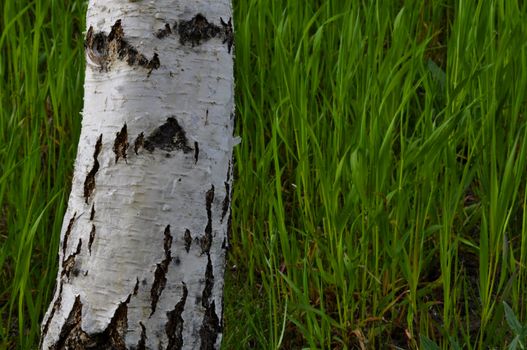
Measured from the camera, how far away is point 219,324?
147 cm

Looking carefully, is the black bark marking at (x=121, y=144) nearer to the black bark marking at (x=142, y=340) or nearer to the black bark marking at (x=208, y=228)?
the black bark marking at (x=208, y=228)

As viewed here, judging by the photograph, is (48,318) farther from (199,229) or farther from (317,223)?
(317,223)

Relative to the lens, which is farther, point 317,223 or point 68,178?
point 68,178

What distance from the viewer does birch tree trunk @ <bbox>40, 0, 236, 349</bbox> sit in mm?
1341

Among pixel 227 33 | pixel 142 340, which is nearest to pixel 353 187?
pixel 227 33

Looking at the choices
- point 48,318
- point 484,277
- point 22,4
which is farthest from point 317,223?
point 22,4

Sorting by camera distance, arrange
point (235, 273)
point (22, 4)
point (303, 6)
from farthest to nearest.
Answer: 1. point (22, 4)
2. point (303, 6)
3. point (235, 273)

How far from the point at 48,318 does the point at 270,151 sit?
0.69 m

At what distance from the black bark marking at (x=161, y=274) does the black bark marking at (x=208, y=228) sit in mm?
68

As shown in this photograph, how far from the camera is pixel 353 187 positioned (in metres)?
1.72

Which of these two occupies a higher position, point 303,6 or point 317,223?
point 303,6

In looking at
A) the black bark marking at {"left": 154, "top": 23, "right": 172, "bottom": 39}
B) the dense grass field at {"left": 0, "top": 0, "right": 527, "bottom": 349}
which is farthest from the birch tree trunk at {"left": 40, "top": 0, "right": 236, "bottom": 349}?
the dense grass field at {"left": 0, "top": 0, "right": 527, "bottom": 349}

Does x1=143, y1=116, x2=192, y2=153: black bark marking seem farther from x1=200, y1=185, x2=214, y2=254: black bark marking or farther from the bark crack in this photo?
the bark crack

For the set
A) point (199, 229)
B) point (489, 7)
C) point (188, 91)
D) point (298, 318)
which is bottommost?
point (298, 318)
